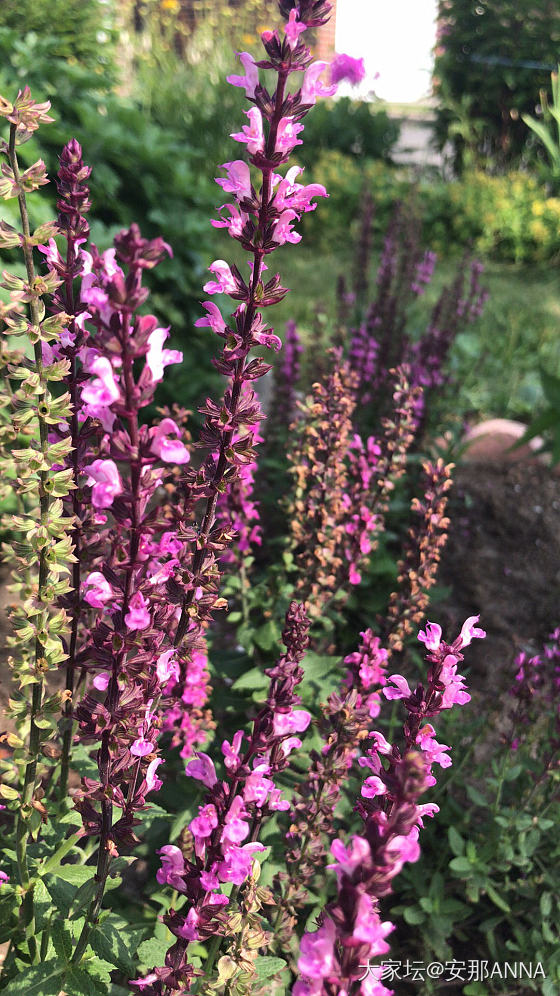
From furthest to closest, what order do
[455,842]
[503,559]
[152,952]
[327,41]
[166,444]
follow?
[327,41]
[503,559]
[455,842]
[152,952]
[166,444]

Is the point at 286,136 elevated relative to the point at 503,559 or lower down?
elevated

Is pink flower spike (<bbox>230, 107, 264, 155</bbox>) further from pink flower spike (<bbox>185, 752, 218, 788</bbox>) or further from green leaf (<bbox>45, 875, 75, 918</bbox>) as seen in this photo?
green leaf (<bbox>45, 875, 75, 918</bbox>)

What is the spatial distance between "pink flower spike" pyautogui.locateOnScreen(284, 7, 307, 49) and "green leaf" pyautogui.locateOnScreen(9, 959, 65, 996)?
5.58 feet

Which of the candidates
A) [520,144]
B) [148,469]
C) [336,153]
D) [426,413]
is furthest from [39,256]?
A: [520,144]

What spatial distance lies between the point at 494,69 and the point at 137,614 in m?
13.7

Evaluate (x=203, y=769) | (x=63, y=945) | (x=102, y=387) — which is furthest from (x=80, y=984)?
(x=102, y=387)

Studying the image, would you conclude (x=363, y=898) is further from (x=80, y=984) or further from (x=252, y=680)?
(x=252, y=680)

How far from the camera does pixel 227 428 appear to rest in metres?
1.31

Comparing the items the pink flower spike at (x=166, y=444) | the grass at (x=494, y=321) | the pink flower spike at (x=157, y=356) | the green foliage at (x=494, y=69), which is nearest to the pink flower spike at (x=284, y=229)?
the pink flower spike at (x=157, y=356)

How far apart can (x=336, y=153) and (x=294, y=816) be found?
10.8m

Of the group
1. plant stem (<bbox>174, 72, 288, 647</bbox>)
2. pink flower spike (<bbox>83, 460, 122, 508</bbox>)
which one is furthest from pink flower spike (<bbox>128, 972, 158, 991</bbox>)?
pink flower spike (<bbox>83, 460, 122, 508</bbox>)

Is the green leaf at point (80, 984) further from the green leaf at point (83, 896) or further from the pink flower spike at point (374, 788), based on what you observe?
the pink flower spike at point (374, 788)

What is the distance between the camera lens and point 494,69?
39.5 ft

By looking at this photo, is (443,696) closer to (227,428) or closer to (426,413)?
(227,428)
